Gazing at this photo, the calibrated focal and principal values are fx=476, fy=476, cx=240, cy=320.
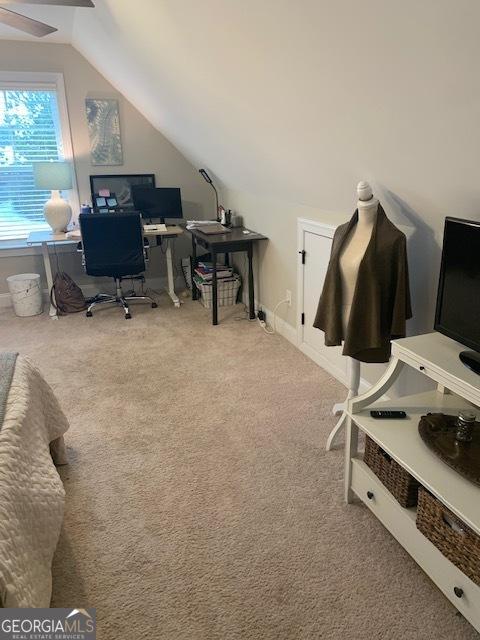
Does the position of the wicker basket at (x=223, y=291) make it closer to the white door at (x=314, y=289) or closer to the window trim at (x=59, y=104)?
the white door at (x=314, y=289)

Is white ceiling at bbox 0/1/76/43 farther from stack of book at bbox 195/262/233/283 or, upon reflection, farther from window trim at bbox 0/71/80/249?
stack of book at bbox 195/262/233/283

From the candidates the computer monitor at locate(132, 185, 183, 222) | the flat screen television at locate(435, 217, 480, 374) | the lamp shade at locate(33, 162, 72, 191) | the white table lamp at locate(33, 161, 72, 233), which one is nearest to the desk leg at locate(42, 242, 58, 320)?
the white table lamp at locate(33, 161, 72, 233)

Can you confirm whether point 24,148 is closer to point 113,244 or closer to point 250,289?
point 113,244

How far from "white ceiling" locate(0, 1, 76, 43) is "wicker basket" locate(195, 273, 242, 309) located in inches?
90.9

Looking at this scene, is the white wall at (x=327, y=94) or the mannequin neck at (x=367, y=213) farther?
the mannequin neck at (x=367, y=213)

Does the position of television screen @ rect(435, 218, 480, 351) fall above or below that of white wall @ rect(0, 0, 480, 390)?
below

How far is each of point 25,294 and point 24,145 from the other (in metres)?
1.43

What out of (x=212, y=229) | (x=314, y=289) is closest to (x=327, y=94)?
(x=314, y=289)

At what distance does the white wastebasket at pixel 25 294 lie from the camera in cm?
431

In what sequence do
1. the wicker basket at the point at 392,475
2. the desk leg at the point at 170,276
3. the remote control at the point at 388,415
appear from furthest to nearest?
the desk leg at the point at 170,276
the remote control at the point at 388,415
the wicker basket at the point at 392,475

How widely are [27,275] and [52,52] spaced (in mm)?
2037

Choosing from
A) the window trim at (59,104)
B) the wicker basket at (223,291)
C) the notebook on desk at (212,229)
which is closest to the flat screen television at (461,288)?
the notebook on desk at (212,229)

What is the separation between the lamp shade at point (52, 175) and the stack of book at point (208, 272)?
4.57 ft

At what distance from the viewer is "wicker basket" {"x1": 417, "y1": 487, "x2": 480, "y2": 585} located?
1.38 m
